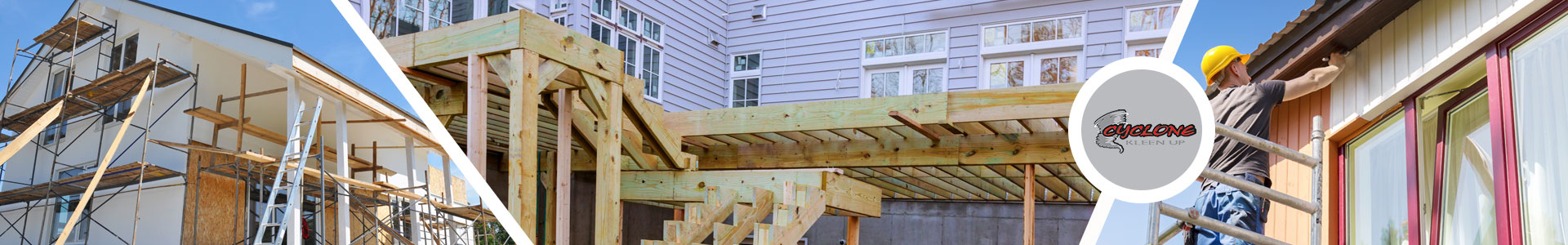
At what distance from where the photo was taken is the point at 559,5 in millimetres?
11859

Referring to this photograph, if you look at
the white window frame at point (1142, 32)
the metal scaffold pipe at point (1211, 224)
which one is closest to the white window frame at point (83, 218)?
the metal scaffold pipe at point (1211, 224)

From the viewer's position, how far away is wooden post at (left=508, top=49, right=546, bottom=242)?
6.50 m

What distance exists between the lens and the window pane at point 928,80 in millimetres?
12781

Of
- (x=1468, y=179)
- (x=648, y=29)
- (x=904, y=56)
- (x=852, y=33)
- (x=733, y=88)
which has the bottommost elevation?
(x=1468, y=179)

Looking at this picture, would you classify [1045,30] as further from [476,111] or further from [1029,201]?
[476,111]

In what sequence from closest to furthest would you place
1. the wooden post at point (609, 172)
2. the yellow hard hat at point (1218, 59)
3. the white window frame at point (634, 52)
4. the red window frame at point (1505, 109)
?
the red window frame at point (1505, 109), the yellow hard hat at point (1218, 59), the wooden post at point (609, 172), the white window frame at point (634, 52)

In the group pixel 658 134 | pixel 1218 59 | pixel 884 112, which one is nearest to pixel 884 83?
pixel 884 112

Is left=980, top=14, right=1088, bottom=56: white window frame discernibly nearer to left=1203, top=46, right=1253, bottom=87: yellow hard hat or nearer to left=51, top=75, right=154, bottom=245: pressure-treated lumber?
left=1203, top=46, right=1253, bottom=87: yellow hard hat

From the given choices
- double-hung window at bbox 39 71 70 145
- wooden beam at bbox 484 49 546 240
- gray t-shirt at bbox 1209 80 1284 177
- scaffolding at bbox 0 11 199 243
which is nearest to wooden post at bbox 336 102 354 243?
scaffolding at bbox 0 11 199 243

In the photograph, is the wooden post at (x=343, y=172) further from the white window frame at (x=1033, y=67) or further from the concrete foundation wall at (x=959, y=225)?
the concrete foundation wall at (x=959, y=225)

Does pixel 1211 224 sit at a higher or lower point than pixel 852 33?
lower

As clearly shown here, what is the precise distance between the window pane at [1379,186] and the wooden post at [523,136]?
4186 mm

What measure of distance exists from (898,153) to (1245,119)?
564cm

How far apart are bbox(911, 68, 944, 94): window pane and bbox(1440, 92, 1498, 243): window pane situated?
363 inches
